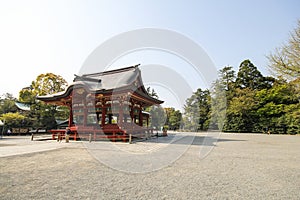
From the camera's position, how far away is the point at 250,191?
3104 mm

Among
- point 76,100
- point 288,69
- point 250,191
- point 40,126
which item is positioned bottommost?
point 250,191

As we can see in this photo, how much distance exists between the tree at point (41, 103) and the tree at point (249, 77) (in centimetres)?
2968

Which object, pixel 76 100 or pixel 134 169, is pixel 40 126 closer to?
pixel 76 100

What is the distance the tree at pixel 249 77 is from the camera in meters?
28.8

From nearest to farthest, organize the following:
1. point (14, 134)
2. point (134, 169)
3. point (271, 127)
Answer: point (134, 169) < point (14, 134) < point (271, 127)

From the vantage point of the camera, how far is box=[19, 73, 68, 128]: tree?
19.8 meters

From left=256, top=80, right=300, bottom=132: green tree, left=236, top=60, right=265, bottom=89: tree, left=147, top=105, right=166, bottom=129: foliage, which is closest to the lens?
left=256, top=80, right=300, bottom=132: green tree

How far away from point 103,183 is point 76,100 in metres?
10.9

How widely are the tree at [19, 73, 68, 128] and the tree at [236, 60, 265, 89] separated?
97.4 ft

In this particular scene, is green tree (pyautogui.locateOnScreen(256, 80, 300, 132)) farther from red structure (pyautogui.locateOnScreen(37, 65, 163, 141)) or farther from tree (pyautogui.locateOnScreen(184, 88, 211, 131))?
red structure (pyautogui.locateOnScreen(37, 65, 163, 141))

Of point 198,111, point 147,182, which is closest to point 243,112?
point 198,111

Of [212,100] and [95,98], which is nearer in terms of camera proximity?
[95,98]

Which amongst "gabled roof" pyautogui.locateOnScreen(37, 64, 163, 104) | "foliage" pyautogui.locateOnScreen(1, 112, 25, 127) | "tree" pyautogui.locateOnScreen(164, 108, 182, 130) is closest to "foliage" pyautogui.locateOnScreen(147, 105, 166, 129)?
"tree" pyautogui.locateOnScreen(164, 108, 182, 130)

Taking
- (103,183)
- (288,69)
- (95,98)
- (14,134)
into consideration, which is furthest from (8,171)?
(14,134)
